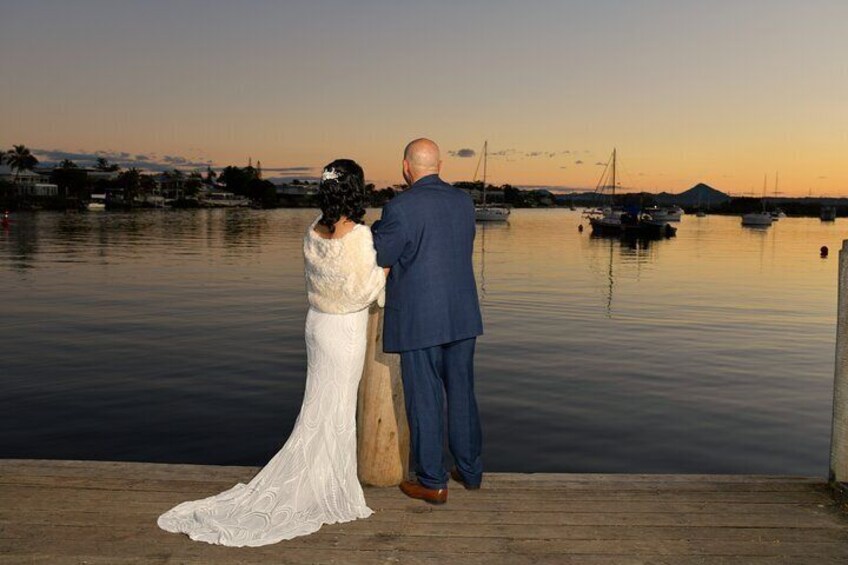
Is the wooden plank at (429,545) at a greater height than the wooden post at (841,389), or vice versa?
the wooden post at (841,389)

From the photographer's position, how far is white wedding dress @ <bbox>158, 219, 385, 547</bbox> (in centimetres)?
488

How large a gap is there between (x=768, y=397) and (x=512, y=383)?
15.9 feet

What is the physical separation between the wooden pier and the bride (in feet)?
0.73

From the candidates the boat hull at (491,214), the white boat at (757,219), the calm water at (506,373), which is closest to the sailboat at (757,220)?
the white boat at (757,219)

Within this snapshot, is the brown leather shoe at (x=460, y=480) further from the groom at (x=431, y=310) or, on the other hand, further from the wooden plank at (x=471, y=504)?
the wooden plank at (x=471, y=504)

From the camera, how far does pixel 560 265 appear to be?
5138 cm

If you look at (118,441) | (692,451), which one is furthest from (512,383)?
(118,441)

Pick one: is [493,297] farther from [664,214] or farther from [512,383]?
[664,214]

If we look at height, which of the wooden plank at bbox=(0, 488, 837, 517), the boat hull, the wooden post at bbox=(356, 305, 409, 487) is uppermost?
the boat hull

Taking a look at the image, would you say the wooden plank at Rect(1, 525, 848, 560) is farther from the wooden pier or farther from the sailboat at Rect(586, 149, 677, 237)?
the sailboat at Rect(586, 149, 677, 237)

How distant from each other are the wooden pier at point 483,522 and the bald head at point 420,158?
2269 mm

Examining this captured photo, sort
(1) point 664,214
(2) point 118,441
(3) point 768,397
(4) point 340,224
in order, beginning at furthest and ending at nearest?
(1) point 664,214, (3) point 768,397, (2) point 118,441, (4) point 340,224

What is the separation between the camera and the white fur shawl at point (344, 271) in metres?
5.14

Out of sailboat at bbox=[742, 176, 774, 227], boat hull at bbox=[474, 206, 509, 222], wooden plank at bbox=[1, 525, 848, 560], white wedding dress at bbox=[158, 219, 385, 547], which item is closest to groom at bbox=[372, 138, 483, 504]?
white wedding dress at bbox=[158, 219, 385, 547]
